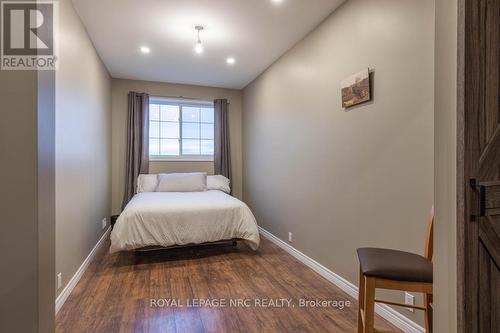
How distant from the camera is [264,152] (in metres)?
4.21

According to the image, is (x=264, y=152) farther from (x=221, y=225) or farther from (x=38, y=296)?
(x=38, y=296)

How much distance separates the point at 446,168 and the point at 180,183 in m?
3.90

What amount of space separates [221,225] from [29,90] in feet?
8.79

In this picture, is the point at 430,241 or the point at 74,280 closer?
the point at 430,241

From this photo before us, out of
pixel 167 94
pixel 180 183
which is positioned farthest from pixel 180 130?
pixel 180 183

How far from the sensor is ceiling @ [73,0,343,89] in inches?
98.0

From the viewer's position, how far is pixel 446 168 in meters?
1.05

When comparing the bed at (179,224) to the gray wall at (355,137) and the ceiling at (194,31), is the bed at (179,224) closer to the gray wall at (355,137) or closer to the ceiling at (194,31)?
the gray wall at (355,137)

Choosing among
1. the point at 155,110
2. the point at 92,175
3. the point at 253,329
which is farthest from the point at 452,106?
the point at 155,110

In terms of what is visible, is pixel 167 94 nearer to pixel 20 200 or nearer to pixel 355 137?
pixel 355 137

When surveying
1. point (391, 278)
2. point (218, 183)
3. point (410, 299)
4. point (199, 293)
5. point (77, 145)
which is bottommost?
point (199, 293)

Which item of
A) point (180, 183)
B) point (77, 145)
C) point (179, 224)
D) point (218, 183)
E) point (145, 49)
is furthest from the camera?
point (218, 183)

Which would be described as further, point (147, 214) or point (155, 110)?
point (155, 110)

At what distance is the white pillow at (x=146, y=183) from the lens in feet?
14.6
